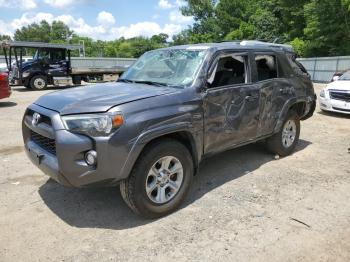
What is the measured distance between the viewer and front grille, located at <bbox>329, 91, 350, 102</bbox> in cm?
1027

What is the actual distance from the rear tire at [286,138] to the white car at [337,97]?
4.67 m

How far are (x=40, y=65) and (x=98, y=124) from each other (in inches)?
672

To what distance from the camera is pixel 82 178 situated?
3545mm

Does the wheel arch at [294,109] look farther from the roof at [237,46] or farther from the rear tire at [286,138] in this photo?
the roof at [237,46]

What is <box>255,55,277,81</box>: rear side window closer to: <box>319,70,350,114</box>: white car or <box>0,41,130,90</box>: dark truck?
<box>319,70,350,114</box>: white car

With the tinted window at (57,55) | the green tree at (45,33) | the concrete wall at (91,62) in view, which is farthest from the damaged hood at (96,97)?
the green tree at (45,33)

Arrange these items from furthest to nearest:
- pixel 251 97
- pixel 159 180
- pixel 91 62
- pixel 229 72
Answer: pixel 91 62
pixel 251 97
pixel 229 72
pixel 159 180

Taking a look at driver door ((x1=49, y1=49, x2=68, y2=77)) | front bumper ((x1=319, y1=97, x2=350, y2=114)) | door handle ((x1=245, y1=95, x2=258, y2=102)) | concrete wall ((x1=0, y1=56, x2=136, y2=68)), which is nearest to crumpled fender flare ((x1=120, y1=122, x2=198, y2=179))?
door handle ((x1=245, y1=95, x2=258, y2=102))

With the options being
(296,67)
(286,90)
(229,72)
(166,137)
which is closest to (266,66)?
(286,90)

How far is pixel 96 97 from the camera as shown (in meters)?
3.91

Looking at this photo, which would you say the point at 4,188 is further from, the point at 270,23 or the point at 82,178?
the point at 270,23

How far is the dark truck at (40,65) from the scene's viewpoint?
60.5 feet

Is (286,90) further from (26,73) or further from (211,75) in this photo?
(26,73)

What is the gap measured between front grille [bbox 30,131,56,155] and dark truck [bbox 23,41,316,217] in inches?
0.5
